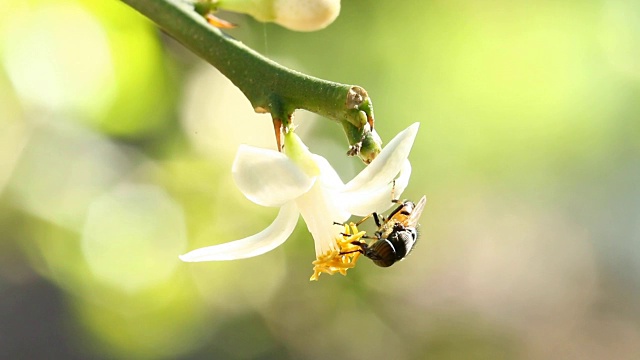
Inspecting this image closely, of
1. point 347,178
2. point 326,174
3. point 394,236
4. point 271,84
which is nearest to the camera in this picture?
point 271,84

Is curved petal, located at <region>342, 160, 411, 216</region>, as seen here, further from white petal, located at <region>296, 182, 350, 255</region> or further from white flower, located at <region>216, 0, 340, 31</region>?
white flower, located at <region>216, 0, 340, 31</region>

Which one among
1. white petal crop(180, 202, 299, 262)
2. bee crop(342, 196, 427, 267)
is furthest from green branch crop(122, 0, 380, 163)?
bee crop(342, 196, 427, 267)

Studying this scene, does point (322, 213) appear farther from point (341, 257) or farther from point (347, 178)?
point (347, 178)

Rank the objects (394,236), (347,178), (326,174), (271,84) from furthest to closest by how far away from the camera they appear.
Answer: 1. (347,178)
2. (394,236)
3. (326,174)
4. (271,84)

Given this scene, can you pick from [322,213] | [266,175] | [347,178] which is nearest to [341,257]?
[322,213]

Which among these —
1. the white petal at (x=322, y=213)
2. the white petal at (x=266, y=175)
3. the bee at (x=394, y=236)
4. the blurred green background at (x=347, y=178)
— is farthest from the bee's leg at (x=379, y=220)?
the blurred green background at (x=347, y=178)

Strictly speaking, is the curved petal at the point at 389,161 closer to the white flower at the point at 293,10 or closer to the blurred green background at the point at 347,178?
the white flower at the point at 293,10
